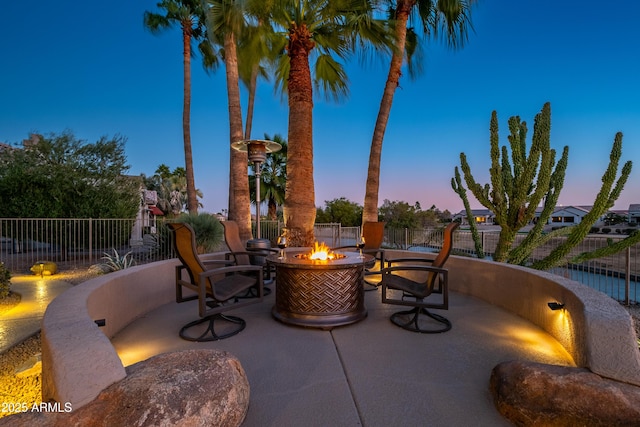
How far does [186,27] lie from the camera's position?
546 inches

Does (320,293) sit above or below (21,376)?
above

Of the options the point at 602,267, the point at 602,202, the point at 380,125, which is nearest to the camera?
the point at 602,202

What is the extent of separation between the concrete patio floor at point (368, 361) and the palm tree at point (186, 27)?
10.6 metres

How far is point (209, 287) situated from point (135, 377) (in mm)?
1621

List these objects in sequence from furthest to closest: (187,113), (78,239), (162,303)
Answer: (187,113) < (78,239) < (162,303)

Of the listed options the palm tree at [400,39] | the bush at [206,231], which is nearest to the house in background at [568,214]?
the palm tree at [400,39]

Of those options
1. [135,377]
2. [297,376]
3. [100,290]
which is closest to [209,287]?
[100,290]

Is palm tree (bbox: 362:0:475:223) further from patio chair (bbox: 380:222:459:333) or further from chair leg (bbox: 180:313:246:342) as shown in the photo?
chair leg (bbox: 180:313:246:342)

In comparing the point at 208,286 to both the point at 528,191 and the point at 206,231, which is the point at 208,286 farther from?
the point at 206,231

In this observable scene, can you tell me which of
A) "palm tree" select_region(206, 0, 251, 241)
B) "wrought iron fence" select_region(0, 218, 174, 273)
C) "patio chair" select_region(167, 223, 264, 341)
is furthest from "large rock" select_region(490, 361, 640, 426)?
"wrought iron fence" select_region(0, 218, 174, 273)

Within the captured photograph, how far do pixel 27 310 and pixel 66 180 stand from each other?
9.42m

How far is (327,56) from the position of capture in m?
9.04

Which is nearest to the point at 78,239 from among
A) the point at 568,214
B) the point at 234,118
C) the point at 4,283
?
the point at 4,283

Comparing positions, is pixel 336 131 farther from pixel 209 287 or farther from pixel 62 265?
pixel 209 287
